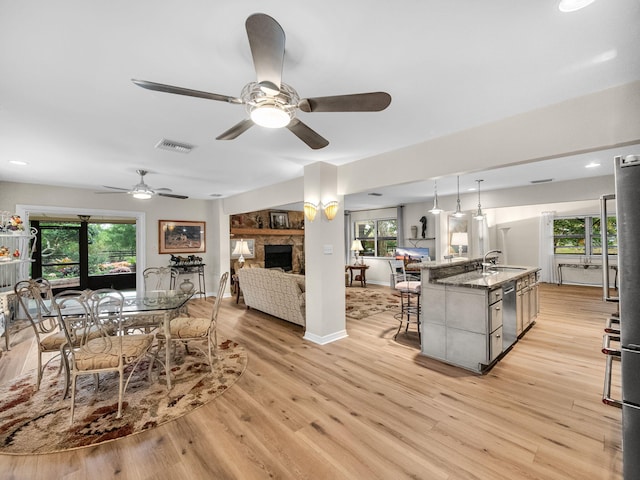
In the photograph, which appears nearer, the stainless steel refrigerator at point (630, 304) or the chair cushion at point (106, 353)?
the stainless steel refrigerator at point (630, 304)

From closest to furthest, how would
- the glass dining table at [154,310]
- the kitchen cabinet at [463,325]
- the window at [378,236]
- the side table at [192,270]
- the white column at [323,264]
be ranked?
the glass dining table at [154,310] < the kitchen cabinet at [463,325] < the white column at [323,264] < the side table at [192,270] < the window at [378,236]

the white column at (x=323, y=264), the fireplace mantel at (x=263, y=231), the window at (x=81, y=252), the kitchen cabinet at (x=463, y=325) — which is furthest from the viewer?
the fireplace mantel at (x=263, y=231)

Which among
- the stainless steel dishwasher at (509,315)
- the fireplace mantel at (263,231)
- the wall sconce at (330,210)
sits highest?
the wall sconce at (330,210)

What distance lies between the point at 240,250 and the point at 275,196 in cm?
208

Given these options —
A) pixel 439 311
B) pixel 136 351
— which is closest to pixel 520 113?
pixel 439 311

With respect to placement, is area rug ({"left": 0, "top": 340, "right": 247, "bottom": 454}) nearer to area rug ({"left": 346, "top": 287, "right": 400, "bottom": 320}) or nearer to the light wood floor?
the light wood floor

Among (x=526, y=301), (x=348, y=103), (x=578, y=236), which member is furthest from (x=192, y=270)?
(x=578, y=236)

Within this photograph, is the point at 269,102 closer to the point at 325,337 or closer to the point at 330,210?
the point at 330,210

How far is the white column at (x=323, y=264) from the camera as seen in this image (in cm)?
384

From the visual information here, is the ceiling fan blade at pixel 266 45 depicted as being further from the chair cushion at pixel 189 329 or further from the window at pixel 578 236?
the window at pixel 578 236

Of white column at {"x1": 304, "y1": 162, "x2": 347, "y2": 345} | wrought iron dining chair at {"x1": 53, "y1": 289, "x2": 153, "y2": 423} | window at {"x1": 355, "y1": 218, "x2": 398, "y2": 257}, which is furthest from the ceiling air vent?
window at {"x1": 355, "y1": 218, "x2": 398, "y2": 257}

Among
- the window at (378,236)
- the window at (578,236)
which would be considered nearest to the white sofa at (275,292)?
the window at (378,236)

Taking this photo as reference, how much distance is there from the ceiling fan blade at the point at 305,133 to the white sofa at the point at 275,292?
8.67 ft

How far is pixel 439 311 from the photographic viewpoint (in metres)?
3.25
